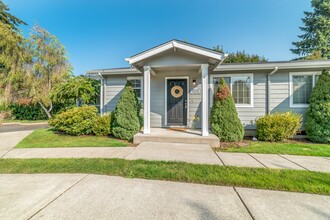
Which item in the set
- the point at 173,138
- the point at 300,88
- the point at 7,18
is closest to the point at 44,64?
the point at 7,18

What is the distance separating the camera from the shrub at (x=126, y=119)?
6120 millimetres

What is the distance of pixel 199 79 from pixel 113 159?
5.34 m

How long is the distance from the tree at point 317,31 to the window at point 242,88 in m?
16.1

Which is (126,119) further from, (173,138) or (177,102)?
(177,102)

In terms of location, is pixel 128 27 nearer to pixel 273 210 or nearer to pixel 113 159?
pixel 113 159

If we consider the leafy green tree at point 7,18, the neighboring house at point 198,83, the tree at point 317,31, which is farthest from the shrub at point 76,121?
the tree at point 317,31

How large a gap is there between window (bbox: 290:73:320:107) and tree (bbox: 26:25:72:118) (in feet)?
51.9

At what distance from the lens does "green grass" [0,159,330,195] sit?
270 centimetres

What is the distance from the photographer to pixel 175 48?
5648mm

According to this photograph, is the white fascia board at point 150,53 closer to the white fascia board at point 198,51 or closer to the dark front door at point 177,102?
the white fascia board at point 198,51

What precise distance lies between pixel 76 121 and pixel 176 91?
4623mm

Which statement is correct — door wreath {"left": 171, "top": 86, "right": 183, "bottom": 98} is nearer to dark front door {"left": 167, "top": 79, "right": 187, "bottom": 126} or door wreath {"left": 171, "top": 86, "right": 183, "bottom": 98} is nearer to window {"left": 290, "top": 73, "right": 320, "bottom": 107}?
dark front door {"left": 167, "top": 79, "right": 187, "bottom": 126}

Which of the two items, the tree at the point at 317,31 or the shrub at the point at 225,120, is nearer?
the shrub at the point at 225,120

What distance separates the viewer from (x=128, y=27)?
562 inches
